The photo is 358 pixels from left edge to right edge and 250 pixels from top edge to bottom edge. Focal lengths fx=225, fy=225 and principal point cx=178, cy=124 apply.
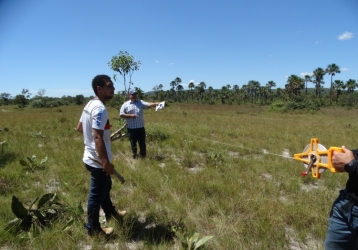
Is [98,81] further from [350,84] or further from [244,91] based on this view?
[244,91]

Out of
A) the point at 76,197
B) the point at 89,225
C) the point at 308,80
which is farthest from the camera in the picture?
the point at 308,80

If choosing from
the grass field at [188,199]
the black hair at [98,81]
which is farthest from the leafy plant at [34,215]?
the black hair at [98,81]

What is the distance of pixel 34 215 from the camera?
113 inches

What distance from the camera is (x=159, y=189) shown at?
151 inches

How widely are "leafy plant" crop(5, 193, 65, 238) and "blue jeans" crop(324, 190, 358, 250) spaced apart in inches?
118

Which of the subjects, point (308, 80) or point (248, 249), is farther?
point (308, 80)

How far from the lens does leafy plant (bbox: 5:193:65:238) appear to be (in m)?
2.67

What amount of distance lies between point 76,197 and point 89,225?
3.87 feet

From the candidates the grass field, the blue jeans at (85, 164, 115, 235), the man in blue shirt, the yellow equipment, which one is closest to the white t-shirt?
the blue jeans at (85, 164, 115, 235)

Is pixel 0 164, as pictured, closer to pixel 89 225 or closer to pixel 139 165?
pixel 139 165

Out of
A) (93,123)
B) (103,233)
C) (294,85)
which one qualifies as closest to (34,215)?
(103,233)

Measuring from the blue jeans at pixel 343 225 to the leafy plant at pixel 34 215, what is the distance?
9.85ft

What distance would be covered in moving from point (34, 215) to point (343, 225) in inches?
130

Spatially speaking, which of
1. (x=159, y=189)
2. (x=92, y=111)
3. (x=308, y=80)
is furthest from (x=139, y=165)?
(x=308, y=80)
